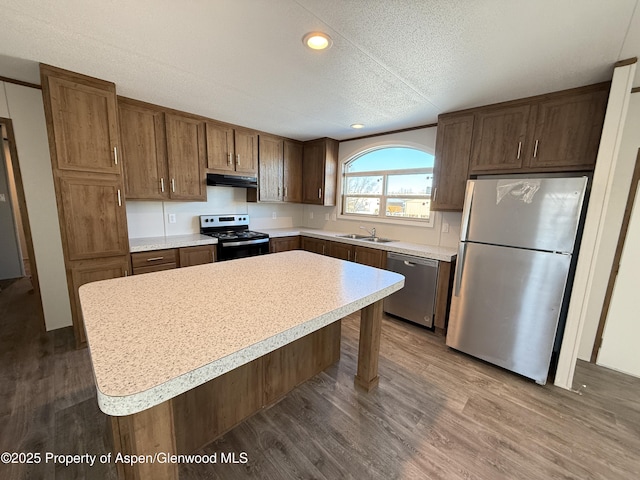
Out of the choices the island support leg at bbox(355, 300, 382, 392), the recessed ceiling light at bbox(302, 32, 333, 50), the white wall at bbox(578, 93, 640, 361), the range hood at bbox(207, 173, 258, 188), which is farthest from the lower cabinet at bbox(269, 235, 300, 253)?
the white wall at bbox(578, 93, 640, 361)

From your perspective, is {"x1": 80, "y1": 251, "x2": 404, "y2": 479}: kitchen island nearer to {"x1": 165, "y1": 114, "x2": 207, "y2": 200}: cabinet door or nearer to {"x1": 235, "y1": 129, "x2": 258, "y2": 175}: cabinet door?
{"x1": 165, "y1": 114, "x2": 207, "y2": 200}: cabinet door

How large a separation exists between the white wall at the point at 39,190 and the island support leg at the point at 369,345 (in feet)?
10.2

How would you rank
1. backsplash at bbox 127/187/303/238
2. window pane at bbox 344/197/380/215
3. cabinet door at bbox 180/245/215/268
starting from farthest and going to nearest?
window pane at bbox 344/197/380/215
backsplash at bbox 127/187/303/238
cabinet door at bbox 180/245/215/268

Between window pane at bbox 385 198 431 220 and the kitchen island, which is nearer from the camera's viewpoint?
the kitchen island

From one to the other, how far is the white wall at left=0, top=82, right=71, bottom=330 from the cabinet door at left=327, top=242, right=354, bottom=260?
3.05m

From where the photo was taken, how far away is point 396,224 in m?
3.74

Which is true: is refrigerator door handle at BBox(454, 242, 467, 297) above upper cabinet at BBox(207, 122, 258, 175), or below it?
below

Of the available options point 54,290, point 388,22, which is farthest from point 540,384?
point 54,290

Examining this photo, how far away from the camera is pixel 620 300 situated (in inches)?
90.0

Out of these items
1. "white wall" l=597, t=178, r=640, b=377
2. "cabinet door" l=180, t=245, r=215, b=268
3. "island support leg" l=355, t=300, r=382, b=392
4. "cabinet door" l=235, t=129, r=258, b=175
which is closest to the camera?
"island support leg" l=355, t=300, r=382, b=392

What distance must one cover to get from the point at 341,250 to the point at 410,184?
4.31ft

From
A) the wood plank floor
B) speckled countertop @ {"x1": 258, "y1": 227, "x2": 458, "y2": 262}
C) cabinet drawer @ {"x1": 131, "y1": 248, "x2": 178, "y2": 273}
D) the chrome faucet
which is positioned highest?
the chrome faucet

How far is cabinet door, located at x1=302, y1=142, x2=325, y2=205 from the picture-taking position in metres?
4.23

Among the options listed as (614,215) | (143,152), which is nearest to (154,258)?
(143,152)
